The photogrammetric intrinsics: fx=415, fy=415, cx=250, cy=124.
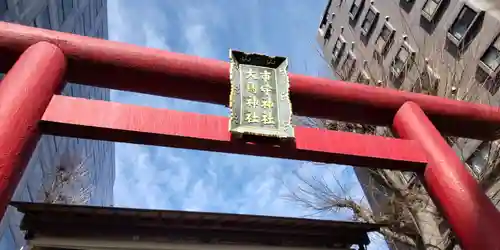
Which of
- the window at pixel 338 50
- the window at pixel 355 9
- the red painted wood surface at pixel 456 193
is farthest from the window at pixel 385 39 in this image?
the red painted wood surface at pixel 456 193

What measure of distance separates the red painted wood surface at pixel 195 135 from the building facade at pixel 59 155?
7.16 meters

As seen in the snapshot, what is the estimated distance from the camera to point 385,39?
53.2 ft

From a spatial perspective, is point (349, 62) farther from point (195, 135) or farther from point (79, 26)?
point (195, 135)

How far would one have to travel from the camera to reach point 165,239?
157 inches

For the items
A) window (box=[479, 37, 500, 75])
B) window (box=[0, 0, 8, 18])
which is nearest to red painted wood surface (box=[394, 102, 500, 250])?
window (box=[479, 37, 500, 75])

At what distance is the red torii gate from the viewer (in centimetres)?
308

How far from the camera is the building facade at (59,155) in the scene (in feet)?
40.2

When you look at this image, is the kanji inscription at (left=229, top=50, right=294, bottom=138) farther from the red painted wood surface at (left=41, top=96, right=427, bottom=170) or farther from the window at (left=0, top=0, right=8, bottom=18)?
the window at (left=0, top=0, right=8, bottom=18)

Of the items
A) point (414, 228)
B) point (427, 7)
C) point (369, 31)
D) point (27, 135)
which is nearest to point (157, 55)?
point (27, 135)

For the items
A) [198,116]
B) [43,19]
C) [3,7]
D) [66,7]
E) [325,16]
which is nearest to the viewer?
[198,116]

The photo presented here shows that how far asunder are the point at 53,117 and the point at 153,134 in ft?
2.47

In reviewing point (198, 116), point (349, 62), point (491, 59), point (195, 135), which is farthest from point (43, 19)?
point (491, 59)

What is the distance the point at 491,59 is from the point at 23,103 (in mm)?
12073

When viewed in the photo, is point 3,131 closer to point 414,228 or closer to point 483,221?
point 483,221
